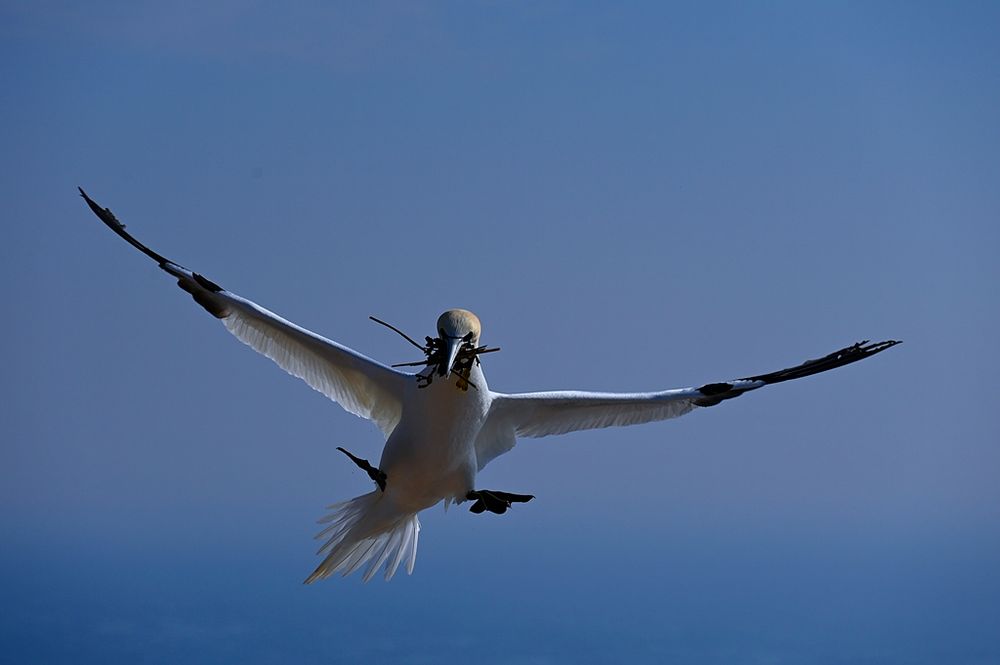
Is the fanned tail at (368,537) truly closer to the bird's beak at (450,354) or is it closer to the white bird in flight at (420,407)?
the white bird in flight at (420,407)

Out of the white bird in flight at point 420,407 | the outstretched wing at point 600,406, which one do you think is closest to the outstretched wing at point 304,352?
the white bird in flight at point 420,407

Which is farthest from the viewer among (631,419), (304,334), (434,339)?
(631,419)

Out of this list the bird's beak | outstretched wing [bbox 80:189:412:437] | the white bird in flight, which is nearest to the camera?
the bird's beak

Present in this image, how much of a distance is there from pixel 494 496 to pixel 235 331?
5.35 feet

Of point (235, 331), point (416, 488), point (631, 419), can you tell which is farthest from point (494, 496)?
point (235, 331)

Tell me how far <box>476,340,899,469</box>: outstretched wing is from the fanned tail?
59 cm

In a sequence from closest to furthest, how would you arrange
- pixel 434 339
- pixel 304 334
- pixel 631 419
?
pixel 434 339 → pixel 304 334 → pixel 631 419

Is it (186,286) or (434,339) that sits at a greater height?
(186,286)

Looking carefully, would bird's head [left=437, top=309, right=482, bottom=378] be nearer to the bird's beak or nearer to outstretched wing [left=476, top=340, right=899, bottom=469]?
the bird's beak

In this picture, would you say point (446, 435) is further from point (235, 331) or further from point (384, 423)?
point (235, 331)

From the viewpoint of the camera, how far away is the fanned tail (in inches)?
301

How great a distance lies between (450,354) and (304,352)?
1262mm

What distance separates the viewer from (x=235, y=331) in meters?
7.82

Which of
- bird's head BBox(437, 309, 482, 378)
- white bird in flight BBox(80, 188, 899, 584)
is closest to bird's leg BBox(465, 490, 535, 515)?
white bird in flight BBox(80, 188, 899, 584)
